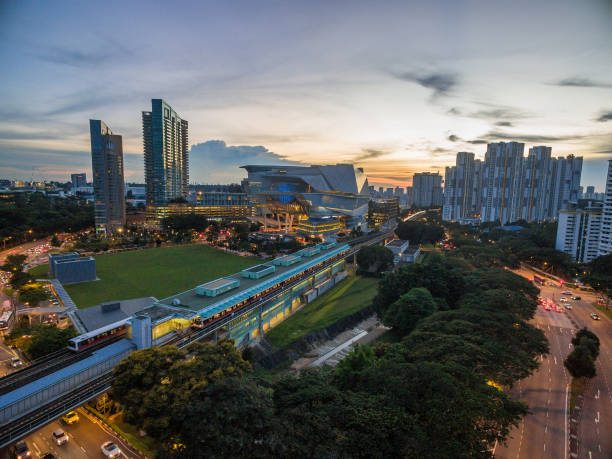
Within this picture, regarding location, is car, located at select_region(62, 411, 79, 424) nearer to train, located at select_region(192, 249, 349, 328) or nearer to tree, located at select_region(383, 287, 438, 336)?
train, located at select_region(192, 249, 349, 328)

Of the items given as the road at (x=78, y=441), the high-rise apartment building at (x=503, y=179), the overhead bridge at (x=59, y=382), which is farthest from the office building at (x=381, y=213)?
the road at (x=78, y=441)

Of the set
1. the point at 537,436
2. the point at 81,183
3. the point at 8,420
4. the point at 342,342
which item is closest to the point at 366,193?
the point at 342,342

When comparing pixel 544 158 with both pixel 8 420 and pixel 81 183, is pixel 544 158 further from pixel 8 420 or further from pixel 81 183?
pixel 81 183

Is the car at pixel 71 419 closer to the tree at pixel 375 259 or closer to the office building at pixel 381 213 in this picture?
the tree at pixel 375 259

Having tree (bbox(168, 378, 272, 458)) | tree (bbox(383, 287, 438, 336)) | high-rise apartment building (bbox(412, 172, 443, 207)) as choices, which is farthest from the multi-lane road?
high-rise apartment building (bbox(412, 172, 443, 207))

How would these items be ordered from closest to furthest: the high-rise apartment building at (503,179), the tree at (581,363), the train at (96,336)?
the train at (96,336) → the tree at (581,363) → the high-rise apartment building at (503,179)
